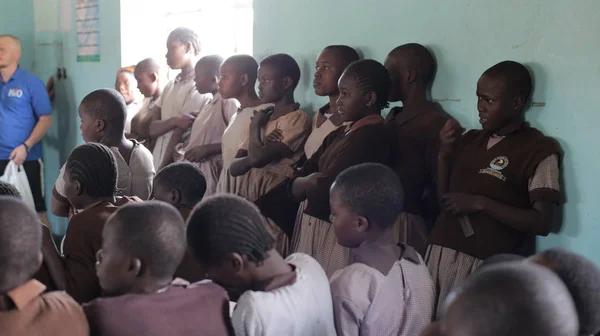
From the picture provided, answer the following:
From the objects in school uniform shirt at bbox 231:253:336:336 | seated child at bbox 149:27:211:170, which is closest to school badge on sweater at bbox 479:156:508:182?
school uniform shirt at bbox 231:253:336:336

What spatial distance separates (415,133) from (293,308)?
155 cm

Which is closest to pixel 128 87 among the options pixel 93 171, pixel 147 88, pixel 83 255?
pixel 147 88

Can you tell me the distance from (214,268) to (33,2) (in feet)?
18.7

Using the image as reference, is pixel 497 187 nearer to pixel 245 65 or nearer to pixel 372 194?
pixel 372 194

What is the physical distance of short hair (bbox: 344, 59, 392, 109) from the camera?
303 cm

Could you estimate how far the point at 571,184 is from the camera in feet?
8.55

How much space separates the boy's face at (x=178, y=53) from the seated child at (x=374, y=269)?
2.82 metres

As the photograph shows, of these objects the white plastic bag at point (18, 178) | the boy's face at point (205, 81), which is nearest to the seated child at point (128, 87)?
the boy's face at point (205, 81)

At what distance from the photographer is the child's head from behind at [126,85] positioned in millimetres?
5223

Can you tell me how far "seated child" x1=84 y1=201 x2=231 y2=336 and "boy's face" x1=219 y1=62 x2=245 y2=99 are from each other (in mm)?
2330

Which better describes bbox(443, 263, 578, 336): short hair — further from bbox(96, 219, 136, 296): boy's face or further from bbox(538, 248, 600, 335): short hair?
bbox(96, 219, 136, 296): boy's face

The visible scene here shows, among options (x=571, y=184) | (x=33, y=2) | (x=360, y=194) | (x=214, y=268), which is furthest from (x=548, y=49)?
(x=33, y=2)

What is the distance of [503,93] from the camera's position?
2.66 m

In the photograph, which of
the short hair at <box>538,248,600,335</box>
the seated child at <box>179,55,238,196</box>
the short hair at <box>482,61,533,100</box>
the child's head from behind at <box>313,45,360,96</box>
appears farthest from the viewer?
the seated child at <box>179,55,238,196</box>
